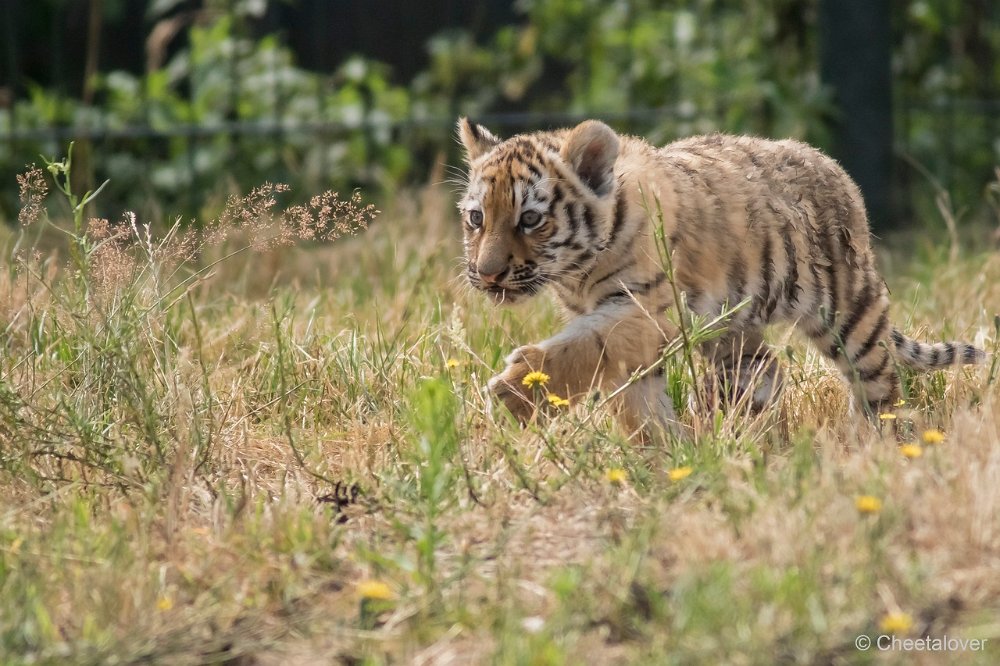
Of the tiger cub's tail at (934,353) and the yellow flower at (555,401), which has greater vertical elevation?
the yellow flower at (555,401)

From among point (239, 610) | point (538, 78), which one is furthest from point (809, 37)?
point (239, 610)

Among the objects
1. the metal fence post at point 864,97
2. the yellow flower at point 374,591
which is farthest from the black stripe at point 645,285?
the metal fence post at point 864,97

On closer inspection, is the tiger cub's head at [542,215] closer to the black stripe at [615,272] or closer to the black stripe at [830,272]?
the black stripe at [615,272]

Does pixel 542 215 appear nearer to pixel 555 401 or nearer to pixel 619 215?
pixel 619 215

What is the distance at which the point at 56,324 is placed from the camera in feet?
12.7

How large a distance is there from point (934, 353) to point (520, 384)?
4.83ft

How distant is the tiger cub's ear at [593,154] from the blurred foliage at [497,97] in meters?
3.23

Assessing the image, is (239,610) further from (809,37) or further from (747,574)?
(809,37)

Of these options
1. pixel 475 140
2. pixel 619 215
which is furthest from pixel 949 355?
pixel 475 140

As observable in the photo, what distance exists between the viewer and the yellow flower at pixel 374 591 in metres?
2.53

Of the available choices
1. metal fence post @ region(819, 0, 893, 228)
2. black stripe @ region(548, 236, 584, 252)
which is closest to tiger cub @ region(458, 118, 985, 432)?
black stripe @ region(548, 236, 584, 252)

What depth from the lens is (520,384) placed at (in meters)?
3.67

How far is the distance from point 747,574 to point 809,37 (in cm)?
576

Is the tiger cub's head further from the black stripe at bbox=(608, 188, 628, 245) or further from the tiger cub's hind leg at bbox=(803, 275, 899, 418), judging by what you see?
the tiger cub's hind leg at bbox=(803, 275, 899, 418)
